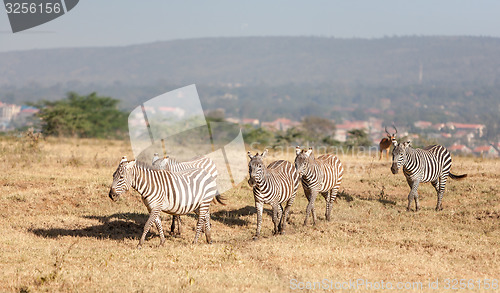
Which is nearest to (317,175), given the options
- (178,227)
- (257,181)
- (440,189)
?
(257,181)

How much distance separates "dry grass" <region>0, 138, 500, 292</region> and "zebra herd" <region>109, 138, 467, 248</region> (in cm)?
59

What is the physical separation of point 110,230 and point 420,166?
28.1ft

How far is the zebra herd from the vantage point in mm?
11141

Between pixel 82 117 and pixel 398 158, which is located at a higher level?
pixel 398 158

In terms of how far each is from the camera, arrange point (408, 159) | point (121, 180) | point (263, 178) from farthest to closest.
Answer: point (408, 159), point (263, 178), point (121, 180)

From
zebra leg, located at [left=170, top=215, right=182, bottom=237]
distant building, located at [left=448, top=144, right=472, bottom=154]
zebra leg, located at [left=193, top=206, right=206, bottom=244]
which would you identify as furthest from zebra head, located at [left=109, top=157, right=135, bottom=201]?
distant building, located at [left=448, top=144, right=472, bottom=154]

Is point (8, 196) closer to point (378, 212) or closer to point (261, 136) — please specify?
point (378, 212)

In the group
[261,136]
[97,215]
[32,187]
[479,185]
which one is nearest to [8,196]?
[32,187]

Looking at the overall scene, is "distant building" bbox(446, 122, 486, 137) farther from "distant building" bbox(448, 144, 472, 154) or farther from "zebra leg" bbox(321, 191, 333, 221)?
"zebra leg" bbox(321, 191, 333, 221)

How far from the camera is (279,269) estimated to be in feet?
31.5

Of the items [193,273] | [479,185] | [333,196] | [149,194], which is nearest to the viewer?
[193,273]

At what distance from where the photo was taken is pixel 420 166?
52.2 feet

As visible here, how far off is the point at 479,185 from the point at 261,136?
3058 centimetres

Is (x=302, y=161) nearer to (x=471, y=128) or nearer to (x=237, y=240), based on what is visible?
(x=237, y=240)
